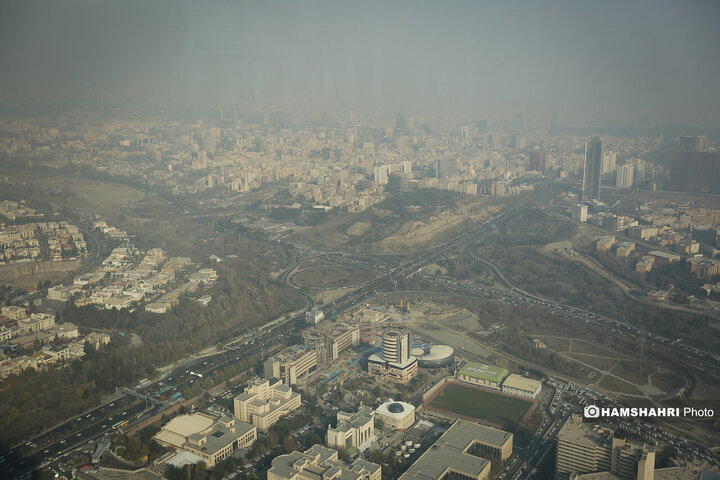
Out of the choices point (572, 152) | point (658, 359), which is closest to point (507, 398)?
point (658, 359)

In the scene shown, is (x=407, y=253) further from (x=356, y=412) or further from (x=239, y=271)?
(x=356, y=412)

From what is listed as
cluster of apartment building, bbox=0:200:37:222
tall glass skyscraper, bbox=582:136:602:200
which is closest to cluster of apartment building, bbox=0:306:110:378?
cluster of apartment building, bbox=0:200:37:222

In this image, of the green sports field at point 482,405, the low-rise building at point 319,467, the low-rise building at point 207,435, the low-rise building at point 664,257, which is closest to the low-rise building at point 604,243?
the low-rise building at point 664,257

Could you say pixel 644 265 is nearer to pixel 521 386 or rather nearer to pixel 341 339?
pixel 521 386

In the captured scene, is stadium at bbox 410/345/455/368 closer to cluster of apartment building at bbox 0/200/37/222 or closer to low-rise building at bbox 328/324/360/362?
low-rise building at bbox 328/324/360/362

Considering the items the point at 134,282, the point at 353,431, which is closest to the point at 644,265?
the point at 353,431

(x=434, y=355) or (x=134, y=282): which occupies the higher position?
(x=134, y=282)
